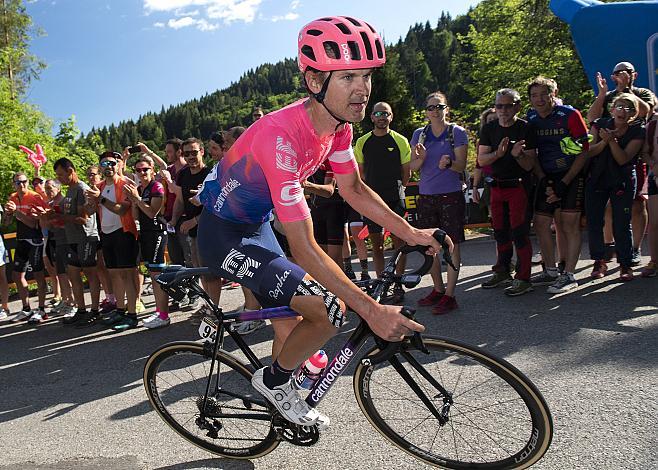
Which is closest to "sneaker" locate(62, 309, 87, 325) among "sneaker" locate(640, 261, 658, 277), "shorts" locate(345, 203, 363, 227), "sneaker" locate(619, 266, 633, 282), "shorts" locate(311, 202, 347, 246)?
"shorts" locate(311, 202, 347, 246)

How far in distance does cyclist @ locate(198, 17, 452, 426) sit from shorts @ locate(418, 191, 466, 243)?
130 inches

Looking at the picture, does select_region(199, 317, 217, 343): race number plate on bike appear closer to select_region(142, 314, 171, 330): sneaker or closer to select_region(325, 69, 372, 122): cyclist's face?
select_region(325, 69, 372, 122): cyclist's face

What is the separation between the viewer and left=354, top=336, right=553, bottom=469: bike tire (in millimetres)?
2553

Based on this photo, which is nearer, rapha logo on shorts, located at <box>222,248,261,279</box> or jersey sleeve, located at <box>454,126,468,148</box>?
rapha logo on shorts, located at <box>222,248,261,279</box>

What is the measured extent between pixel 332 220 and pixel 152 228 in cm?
226

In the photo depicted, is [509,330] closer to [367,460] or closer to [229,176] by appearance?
[367,460]

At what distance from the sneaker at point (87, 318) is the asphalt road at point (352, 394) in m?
0.19

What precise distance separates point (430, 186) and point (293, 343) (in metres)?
3.94

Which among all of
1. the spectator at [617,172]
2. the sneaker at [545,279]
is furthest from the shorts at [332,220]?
the spectator at [617,172]

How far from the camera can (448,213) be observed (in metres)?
6.15

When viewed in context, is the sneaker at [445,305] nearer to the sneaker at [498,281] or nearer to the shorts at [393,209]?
the sneaker at [498,281]

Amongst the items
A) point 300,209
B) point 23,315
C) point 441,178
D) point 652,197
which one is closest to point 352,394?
point 300,209

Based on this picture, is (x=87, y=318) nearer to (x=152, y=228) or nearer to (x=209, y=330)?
(x=152, y=228)

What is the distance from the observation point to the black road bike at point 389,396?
2590mm
